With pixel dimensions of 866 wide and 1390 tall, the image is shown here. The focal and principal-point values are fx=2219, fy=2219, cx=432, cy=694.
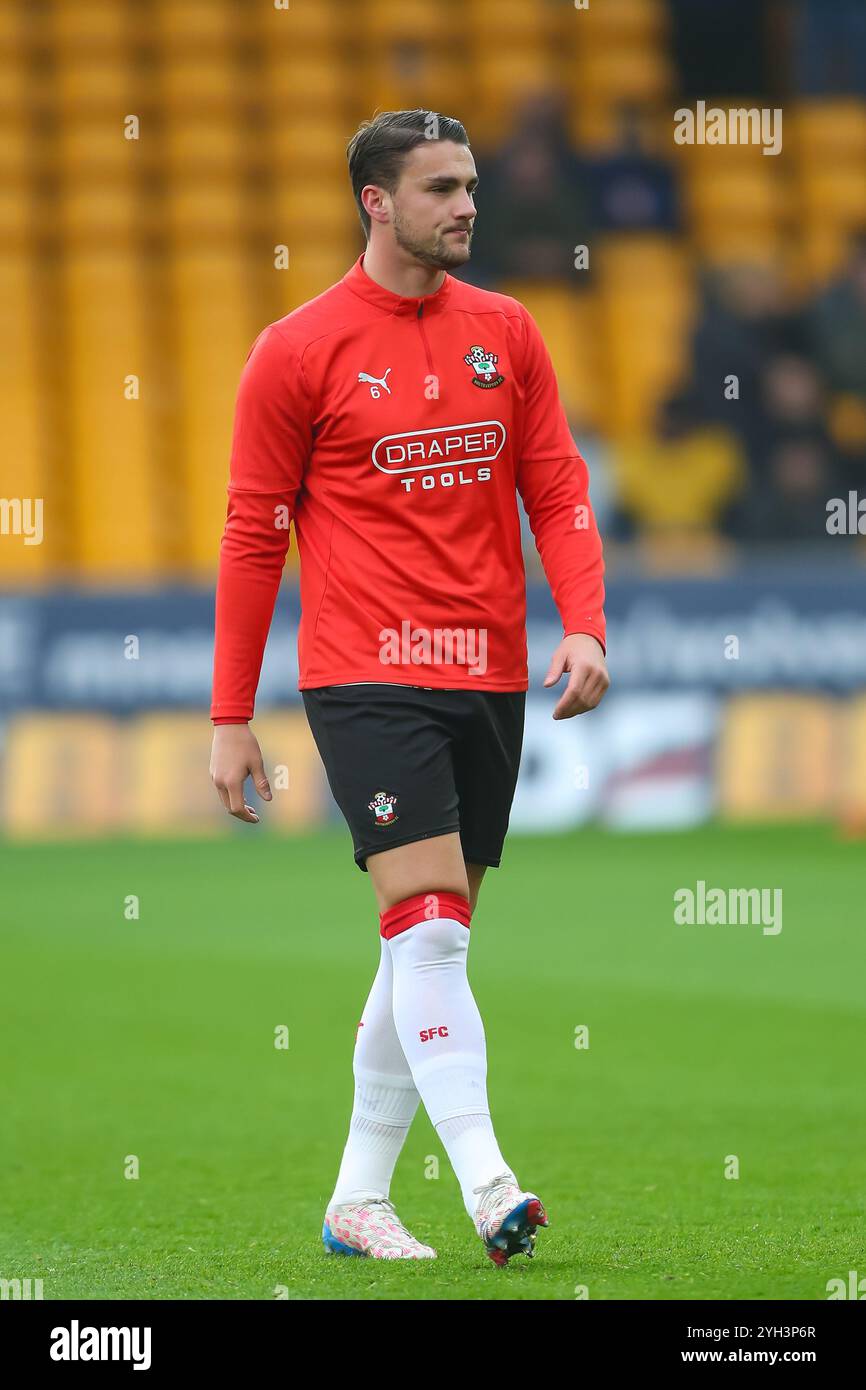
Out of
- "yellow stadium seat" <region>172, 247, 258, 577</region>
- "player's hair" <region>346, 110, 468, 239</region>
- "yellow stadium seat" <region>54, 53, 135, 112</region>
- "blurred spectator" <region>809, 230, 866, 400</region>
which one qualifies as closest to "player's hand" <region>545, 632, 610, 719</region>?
"player's hair" <region>346, 110, 468, 239</region>

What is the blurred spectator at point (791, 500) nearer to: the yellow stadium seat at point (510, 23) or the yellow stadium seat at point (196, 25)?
the yellow stadium seat at point (510, 23)

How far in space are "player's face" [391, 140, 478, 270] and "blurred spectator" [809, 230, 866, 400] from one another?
1326 cm

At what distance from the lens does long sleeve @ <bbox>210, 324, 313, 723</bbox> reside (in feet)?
13.2

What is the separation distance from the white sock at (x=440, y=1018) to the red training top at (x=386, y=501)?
42cm

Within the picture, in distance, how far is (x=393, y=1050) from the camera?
4.20m

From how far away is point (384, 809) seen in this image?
389 centimetres

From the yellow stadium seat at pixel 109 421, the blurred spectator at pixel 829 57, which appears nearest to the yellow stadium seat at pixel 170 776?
the yellow stadium seat at pixel 109 421

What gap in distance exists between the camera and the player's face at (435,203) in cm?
401

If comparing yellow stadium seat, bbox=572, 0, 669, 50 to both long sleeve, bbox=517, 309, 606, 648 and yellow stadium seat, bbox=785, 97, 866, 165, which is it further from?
long sleeve, bbox=517, 309, 606, 648

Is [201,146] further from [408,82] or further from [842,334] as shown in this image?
[842,334]

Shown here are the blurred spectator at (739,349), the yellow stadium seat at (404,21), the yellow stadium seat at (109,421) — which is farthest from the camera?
the yellow stadium seat at (404,21)

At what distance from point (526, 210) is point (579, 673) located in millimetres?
13462

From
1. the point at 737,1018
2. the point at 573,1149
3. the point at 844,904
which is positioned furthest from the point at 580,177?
the point at 573,1149

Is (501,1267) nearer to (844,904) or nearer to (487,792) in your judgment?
(487,792)
